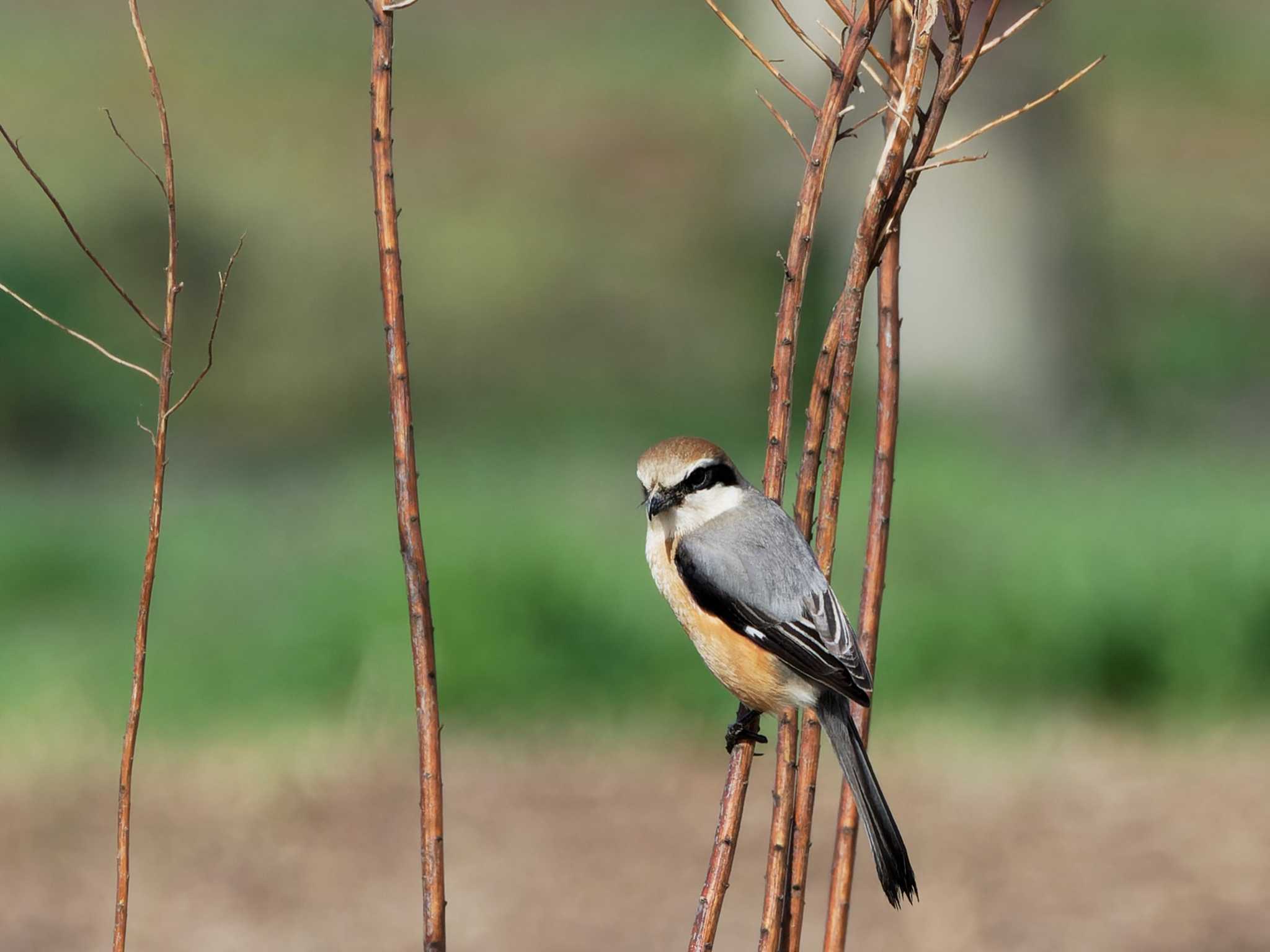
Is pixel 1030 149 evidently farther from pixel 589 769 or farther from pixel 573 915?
pixel 573 915

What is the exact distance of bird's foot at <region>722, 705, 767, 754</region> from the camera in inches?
75.3

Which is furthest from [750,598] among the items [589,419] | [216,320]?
[589,419]

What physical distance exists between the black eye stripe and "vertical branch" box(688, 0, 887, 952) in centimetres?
24

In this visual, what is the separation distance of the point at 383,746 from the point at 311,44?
19.2 m

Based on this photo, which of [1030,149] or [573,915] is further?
[1030,149]

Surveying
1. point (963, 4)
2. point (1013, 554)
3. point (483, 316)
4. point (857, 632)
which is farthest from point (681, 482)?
point (483, 316)

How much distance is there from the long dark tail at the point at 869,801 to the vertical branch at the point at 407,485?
1.71 feet

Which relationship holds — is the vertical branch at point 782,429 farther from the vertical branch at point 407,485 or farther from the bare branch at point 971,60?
the vertical branch at point 407,485

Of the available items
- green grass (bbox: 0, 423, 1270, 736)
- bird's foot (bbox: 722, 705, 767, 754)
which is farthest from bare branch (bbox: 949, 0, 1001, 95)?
green grass (bbox: 0, 423, 1270, 736)

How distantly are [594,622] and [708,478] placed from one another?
2878mm

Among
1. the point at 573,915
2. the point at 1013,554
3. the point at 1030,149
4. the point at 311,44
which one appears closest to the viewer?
the point at 573,915

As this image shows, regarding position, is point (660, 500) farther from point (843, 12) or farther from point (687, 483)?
point (843, 12)

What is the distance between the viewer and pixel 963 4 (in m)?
1.77

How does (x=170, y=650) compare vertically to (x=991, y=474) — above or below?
below
